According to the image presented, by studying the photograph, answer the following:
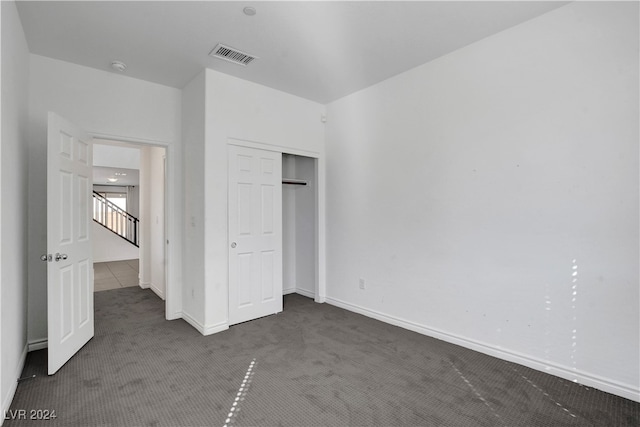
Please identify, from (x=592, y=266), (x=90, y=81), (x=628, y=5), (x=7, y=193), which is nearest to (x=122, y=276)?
(x=90, y=81)

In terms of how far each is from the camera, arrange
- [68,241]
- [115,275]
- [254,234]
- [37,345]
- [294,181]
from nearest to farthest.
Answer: [68,241] < [37,345] < [254,234] < [294,181] < [115,275]

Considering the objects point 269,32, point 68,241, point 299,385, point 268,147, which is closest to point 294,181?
point 268,147

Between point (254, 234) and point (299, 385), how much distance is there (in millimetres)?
1896

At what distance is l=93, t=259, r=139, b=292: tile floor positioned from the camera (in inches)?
220

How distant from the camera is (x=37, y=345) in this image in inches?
116

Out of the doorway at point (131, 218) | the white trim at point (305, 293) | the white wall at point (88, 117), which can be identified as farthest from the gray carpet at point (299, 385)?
the doorway at point (131, 218)

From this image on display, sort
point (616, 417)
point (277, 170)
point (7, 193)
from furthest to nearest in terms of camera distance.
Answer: point (277, 170) < point (7, 193) < point (616, 417)

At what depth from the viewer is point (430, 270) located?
321 centimetres

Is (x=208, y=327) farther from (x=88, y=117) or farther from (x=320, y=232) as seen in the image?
(x=88, y=117)

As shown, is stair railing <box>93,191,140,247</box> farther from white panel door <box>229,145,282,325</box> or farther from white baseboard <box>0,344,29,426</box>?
white baseboard <box>0,344,29,426</box>

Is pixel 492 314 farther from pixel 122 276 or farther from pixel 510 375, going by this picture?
pixel 122 276

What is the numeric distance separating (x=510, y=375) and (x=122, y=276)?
6.78 metres

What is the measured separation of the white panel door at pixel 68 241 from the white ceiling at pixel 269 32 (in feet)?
2.54

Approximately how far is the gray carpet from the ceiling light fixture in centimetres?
278
